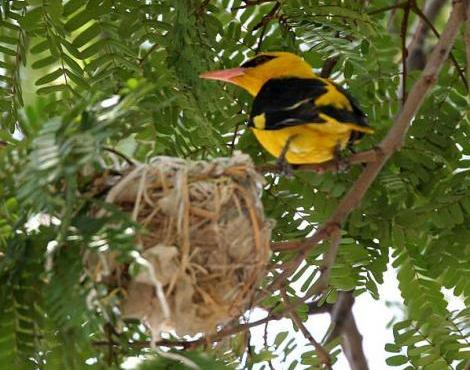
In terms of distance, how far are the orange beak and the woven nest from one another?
60 cm

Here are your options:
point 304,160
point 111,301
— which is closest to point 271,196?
point 304,160

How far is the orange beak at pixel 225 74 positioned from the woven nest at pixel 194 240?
595 millimetres

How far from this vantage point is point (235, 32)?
335 centimetres

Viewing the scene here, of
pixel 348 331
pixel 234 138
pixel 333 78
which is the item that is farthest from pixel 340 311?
pixel 234 138

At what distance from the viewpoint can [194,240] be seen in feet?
7.26

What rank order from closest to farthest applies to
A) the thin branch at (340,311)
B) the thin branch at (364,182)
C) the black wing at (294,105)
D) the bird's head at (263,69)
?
the thin branch at (364,182)
the black wing at (294,105)
the bird's head at (263,69)
the thin branch at (340,311)

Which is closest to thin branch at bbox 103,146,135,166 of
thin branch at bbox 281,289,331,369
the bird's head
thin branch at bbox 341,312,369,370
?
thin branch at bbox 281,289,331,369

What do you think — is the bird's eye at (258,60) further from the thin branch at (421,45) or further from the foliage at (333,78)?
the thin branch at (421,45)

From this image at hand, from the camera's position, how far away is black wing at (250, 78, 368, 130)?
2.68 metres

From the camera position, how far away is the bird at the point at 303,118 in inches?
106

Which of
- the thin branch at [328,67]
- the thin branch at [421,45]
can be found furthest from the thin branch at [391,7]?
the thin branch at [421,45]

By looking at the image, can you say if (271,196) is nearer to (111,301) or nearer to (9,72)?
(9,72)

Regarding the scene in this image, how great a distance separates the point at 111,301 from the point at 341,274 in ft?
3.69

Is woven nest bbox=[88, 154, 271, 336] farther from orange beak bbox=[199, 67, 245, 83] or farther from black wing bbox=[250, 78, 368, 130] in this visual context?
orange beak bbox=[199, 67, 245, 83]
